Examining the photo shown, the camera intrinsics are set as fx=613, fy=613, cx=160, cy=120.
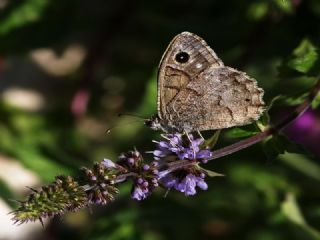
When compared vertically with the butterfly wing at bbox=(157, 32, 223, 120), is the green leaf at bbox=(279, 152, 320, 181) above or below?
above

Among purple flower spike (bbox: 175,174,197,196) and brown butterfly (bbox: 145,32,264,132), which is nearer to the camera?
purple flower spike (bbox: 175,174,197,196)

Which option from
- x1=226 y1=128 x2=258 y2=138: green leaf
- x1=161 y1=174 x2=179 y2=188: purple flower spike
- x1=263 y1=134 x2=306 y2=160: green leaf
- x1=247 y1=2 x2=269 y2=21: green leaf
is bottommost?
x1=161 y1=174 x2=179 y2=188: purple flower spike

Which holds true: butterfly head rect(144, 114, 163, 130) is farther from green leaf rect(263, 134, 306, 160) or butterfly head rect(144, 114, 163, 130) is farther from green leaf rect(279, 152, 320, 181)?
green leaf rect(279, 152, 320, 181)

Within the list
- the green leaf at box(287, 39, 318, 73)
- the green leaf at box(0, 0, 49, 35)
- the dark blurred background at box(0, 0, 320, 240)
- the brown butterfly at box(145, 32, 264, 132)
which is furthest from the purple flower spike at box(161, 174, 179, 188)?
the green leaf at box(0, 0, 49, 35)

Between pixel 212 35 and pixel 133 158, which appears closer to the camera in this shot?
pixel 133 158

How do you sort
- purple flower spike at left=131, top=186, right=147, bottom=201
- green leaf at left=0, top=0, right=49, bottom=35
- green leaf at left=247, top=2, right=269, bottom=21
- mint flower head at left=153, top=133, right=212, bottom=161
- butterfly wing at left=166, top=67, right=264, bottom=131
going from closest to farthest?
purple flower spike at left=131, top=186, right=147, bottom=201
mint flower head at left=153, top=133, right=212, bottom=161
butterfly wing at left=166, top=67, right=264, bottom=131
green leaf at left=247, top=2, right=269, bottom=21
green leaf at left=0, top=0, right=49, bottom=35

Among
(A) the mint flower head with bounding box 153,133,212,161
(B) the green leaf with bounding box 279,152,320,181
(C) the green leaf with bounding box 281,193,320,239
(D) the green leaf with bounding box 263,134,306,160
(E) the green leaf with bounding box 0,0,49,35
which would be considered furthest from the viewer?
(B) the green leaf with bounding box 279,152,320,181

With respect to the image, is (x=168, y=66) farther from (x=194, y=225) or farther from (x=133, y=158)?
(x=194, y=225)

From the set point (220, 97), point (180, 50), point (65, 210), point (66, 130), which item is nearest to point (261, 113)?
point (220, 97)
